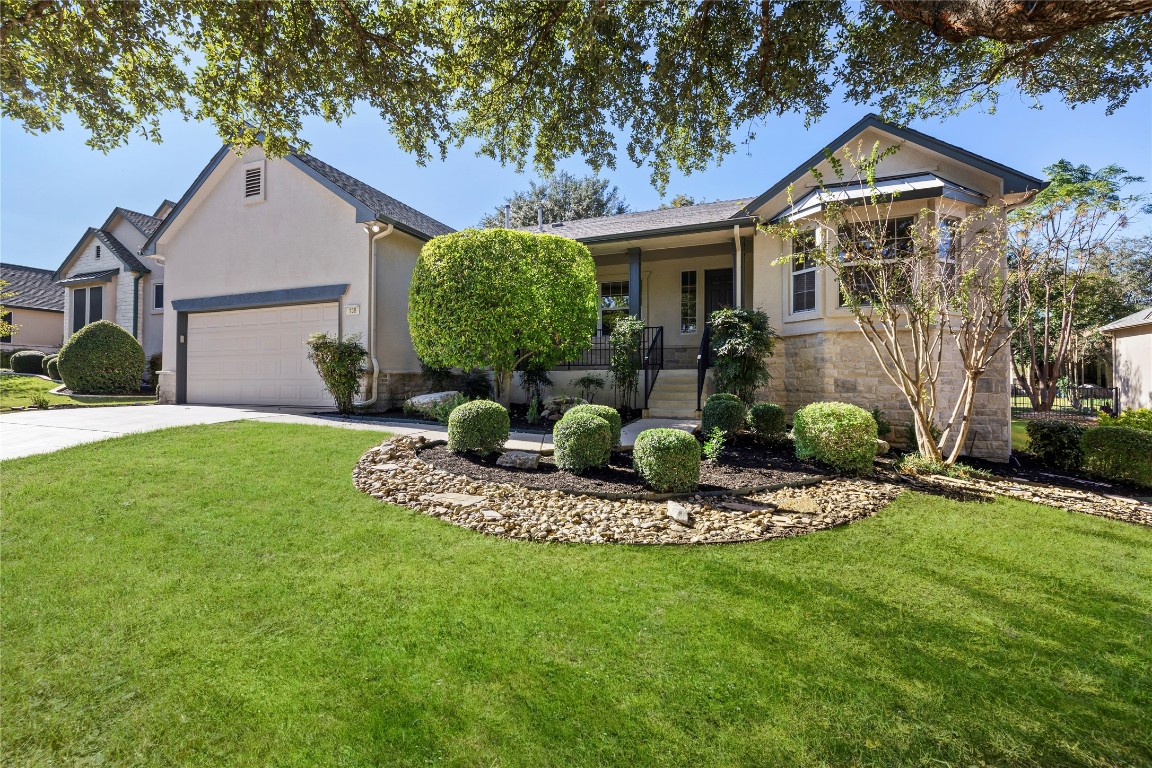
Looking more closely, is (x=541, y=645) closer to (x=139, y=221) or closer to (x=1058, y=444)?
(x=1058, y=444)

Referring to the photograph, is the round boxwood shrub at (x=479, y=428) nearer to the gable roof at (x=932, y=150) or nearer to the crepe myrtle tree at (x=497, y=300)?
the crepe myrtle tree at (x=497, y=300)

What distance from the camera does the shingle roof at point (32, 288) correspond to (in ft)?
62.6

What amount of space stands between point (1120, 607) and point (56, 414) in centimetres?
1422

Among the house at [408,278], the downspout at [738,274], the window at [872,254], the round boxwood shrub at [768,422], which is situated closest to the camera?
the window at [872,254]

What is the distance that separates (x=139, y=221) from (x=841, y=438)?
25052 mm

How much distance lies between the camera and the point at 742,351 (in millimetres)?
8320

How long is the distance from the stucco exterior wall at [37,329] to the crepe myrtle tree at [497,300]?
71.2ft

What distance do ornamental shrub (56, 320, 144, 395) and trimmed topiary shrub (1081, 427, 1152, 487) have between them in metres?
21.3

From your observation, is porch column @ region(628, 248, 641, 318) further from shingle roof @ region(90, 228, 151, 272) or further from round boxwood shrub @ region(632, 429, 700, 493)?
shingle roof @ region(90, 228, 151, 272)

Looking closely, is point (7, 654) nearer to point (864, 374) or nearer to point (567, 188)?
point (864, 374)

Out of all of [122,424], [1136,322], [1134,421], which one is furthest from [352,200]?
[1136,322]

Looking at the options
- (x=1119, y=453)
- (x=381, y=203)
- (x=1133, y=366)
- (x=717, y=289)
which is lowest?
(x=1119, y=453)

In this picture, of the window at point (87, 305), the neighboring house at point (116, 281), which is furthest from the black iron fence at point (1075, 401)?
the window at point (87, 305)

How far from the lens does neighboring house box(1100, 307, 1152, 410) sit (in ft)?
45.0
